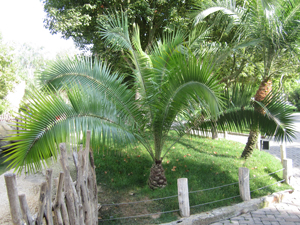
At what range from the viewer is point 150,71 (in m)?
4.58

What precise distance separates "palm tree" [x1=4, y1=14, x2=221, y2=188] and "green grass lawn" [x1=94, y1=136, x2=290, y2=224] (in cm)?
54

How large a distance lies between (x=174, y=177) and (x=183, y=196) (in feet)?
4.50

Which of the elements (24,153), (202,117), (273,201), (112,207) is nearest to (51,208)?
(24,153)

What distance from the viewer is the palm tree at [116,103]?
305 centimetres

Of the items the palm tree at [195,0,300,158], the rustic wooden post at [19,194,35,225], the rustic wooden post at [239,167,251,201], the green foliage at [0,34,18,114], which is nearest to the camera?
the rustic wooden post at [19,194,35,225]

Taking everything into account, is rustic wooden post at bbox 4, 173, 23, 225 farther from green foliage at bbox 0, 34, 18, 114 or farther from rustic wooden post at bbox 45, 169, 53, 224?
green foliage at bbox 0, 34, 18, 114

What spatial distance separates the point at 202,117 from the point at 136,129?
156cm

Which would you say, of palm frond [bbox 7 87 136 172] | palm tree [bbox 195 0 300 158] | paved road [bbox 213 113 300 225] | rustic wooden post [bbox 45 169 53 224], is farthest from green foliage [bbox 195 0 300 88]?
rustic wooden post [bbox 45 169 53 224]

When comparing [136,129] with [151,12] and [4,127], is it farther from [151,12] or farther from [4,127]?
[4,127]

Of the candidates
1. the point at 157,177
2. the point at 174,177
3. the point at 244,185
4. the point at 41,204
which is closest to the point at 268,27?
the point at 244,185

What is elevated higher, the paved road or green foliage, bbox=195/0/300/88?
green foliage, bbox=195/0/300/88

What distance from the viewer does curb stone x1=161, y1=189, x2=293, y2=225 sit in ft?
13.8

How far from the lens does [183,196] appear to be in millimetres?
4180

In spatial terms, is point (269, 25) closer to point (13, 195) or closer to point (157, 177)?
point (157, 177)
